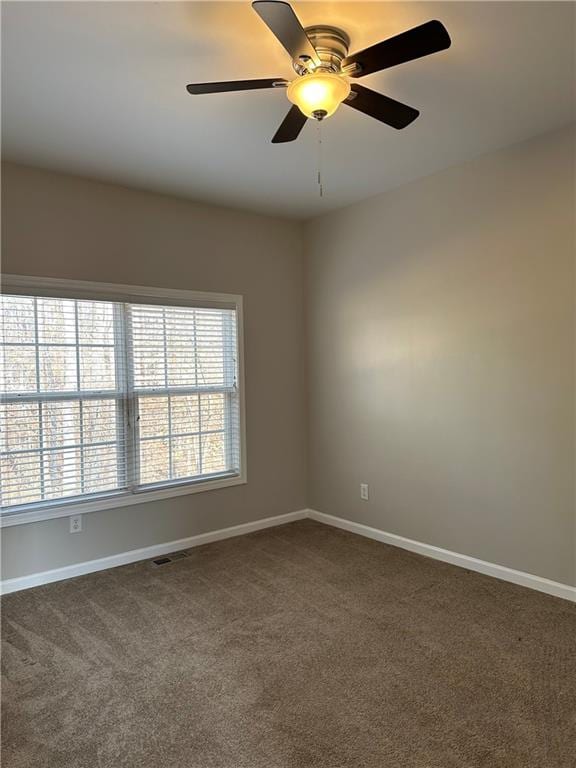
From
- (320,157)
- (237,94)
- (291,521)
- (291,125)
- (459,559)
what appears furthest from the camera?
(291,521)

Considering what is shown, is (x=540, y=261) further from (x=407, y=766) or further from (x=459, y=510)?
(x=407, y=766)

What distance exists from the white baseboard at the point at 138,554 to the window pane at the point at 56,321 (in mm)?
1498

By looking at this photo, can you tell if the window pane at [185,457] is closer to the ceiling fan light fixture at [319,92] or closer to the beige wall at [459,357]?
the beige wall at [459,357]

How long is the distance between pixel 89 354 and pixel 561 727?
319 cm

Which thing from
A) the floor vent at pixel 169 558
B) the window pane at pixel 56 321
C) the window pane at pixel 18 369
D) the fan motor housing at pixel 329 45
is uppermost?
the fan motor housing at pixel 329 45

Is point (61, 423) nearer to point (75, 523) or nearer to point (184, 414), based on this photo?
point (75, 523)

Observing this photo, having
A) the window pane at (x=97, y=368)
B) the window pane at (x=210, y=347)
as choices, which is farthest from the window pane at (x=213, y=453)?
the window pane at (x=97, y=368)

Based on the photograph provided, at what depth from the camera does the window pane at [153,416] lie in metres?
3.72

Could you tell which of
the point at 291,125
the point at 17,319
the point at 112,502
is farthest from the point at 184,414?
the point at 291,125

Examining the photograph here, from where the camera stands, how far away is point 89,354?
11.4 feet

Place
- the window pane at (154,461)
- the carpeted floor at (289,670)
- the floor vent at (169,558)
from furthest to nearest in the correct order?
the window pane at (154,461), the floor vent at (169,558), the carpeted floor at (289,670)

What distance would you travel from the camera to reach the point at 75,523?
342 cm

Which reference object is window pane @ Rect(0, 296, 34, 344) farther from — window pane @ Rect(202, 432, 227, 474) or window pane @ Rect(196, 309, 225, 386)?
window pane @ Rect(202, 432, 227, 474)

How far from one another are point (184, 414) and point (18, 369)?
1.19 metres
